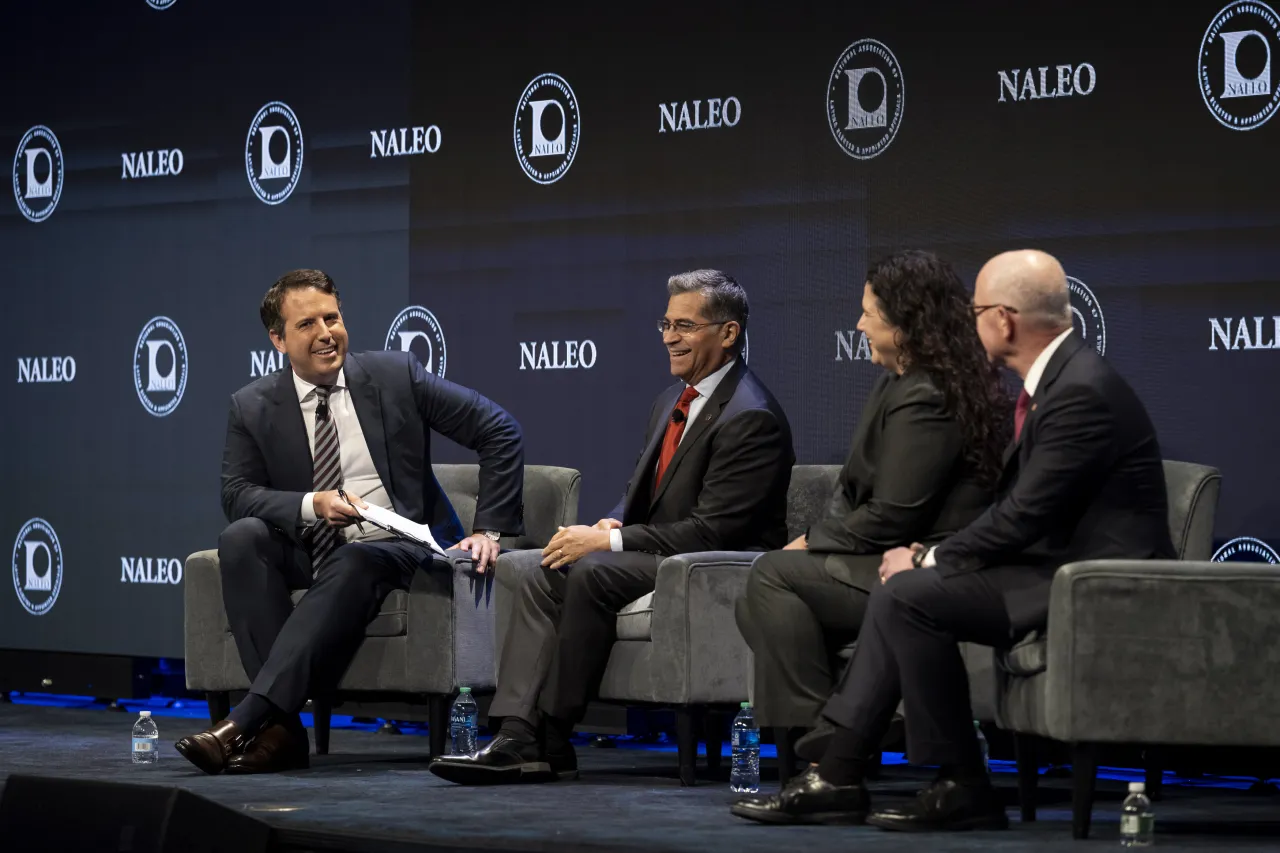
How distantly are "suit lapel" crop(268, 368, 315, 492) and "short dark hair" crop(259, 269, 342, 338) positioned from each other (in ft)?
0.70

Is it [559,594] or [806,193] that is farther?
[806,193]

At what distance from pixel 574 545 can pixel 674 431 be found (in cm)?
47

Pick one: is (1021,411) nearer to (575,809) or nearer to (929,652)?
(929,652)

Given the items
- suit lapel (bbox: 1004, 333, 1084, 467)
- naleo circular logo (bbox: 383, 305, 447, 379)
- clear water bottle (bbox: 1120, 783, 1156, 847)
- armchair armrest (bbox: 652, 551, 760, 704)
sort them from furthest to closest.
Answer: naleo circular logo (bbox: 383, 305, 447, 379) < armchair armrest (bbox: 652, 551, 760, 704) < suit lapel (bbox: 1004, 333, 1084, 467) < clear water bottle (bbox: 1120, 783, 1156, 847)

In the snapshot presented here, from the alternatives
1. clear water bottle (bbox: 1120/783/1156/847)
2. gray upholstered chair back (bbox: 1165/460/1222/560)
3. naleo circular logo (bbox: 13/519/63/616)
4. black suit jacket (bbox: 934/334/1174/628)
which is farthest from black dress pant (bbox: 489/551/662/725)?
naleo circular logo (bbox: 13/519/63/616)

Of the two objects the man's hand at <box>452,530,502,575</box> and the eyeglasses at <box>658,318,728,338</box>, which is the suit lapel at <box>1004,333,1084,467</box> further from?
the man's hand at <box>452,530,502,575</box>

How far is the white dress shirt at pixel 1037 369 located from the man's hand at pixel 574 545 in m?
1.10

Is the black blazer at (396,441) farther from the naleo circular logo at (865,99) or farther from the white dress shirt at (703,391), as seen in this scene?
the naleo circular logo at (865,99)

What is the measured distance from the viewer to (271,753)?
485cm

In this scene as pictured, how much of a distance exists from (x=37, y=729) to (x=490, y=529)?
2068 mm

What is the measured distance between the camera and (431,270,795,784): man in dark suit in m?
4.70

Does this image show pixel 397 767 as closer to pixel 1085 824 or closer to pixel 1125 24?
pixel 1085 824

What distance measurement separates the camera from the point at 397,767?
5.18 m

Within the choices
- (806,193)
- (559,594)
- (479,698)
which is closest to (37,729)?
(479,698)
